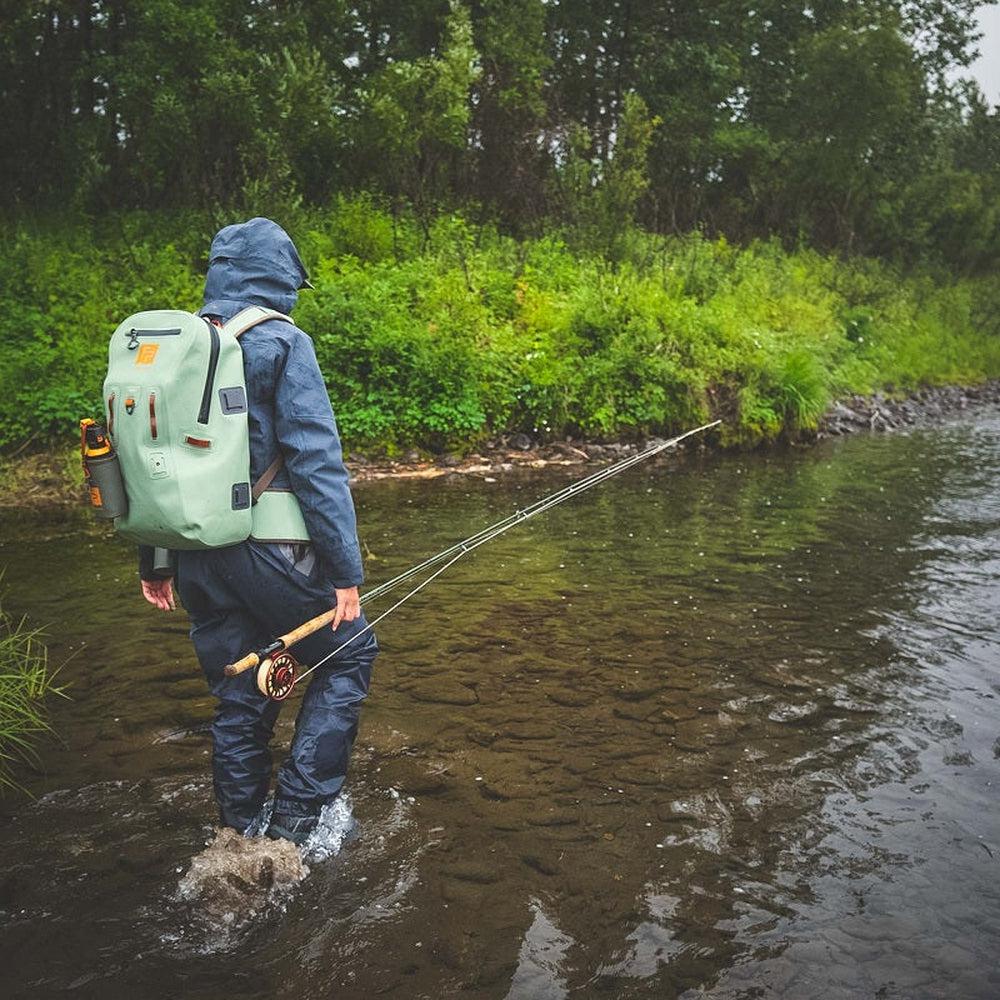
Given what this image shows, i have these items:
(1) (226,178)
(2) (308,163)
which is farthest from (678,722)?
(2) (308,163)

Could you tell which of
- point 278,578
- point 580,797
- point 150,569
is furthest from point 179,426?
point 580,797

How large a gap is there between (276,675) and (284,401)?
97 cm

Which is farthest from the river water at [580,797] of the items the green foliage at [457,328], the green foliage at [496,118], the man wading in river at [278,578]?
the green foliage at [496,118]

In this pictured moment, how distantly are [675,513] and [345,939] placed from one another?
6.99 meters

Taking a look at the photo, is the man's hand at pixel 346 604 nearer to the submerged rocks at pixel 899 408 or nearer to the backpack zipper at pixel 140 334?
the backpack zipper at pixel 140 334

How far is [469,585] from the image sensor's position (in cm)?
686

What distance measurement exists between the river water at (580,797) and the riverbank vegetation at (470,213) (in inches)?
200

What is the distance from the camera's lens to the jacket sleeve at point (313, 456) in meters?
3.01

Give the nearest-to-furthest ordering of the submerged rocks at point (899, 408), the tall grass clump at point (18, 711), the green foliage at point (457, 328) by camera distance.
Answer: the tall grass clump at point (18, 711) → the green foliage at point (457, 328) → the submerged rocks at point (899, 408)

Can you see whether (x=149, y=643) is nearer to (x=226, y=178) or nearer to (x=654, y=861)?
(x=654, y=861)

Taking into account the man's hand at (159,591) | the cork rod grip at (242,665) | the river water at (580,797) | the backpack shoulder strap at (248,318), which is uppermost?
the backpack shoulder strap at (248,318)

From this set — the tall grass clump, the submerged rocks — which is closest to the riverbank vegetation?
the submerged rocks

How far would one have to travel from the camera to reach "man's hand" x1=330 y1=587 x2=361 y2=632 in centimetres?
314

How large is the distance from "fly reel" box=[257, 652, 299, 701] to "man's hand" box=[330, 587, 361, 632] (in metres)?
0.22
